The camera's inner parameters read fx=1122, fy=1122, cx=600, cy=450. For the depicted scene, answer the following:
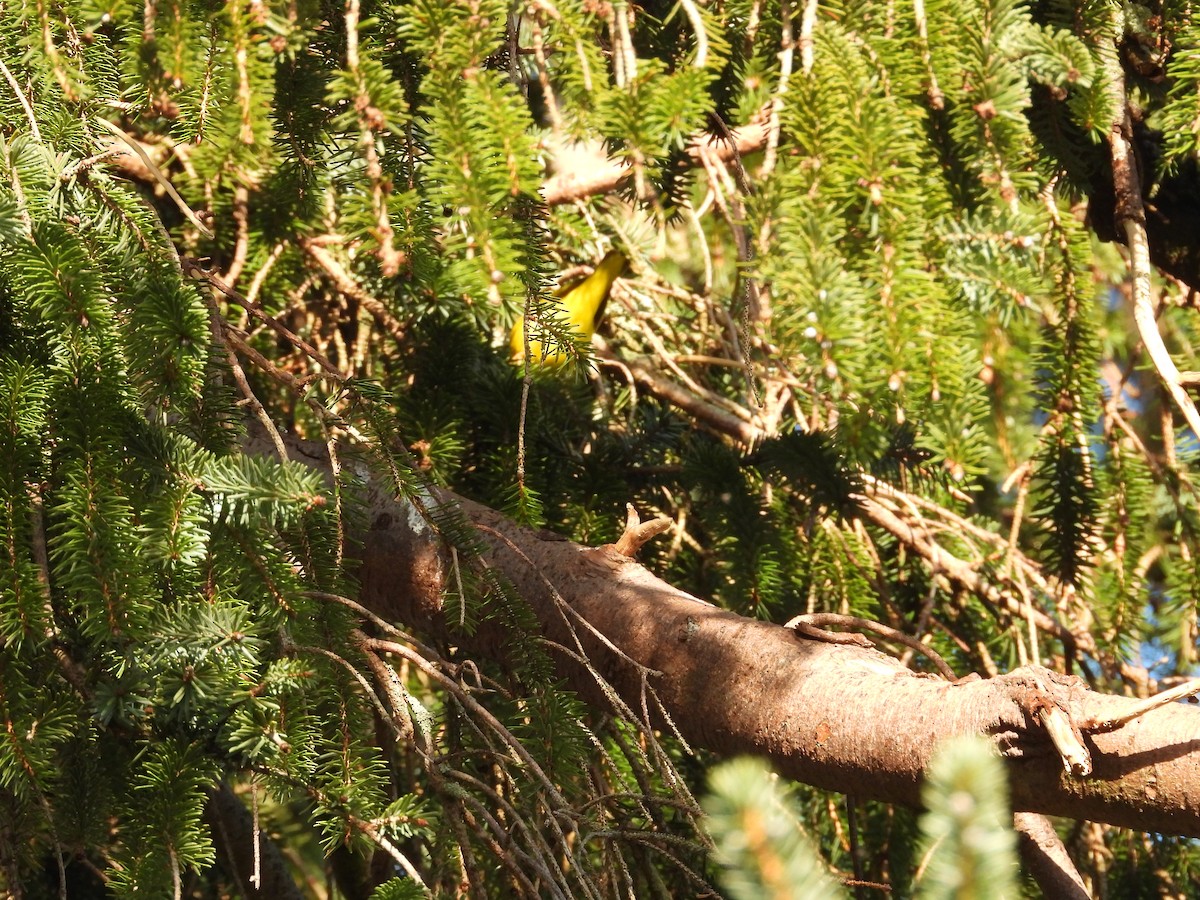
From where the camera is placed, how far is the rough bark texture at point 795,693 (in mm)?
982

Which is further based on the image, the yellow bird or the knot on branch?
the yellow bird

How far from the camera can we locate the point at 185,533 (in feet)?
3.11

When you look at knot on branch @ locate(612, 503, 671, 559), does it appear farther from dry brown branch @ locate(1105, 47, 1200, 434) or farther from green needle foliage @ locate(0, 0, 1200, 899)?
dry brown branch @ locate(1105, 47, 1200, 434)

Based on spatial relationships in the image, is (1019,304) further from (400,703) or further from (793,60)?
(400,703)

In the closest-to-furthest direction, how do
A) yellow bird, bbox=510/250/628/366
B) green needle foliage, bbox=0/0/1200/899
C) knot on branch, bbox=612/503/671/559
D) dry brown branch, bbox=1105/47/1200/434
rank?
green needle foliage, bbox=0/0/1200/899 < dry brown branch, bbox=1105/47/1200/434 < knot on branch, bbox=612/503/671/559 < yellow bird, bbox=510/250/628/366

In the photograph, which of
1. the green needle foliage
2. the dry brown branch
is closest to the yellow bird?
the green needle foliage

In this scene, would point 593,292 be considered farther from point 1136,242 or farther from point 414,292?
point 1136,242

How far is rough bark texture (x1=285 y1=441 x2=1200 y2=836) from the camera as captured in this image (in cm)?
98

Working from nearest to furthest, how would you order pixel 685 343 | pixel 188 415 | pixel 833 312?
1. pixel 833 312
2. pixel 188 415
3. pixel 685 343

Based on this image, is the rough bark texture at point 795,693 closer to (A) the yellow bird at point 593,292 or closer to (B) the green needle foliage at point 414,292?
(B) the green needle foliage at point 414,292

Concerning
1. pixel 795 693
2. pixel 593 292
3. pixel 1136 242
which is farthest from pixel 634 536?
pixel 593 292

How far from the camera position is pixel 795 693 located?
1.20 meters

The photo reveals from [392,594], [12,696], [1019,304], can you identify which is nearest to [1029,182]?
[1019,304]

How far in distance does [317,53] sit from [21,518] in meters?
0.63
